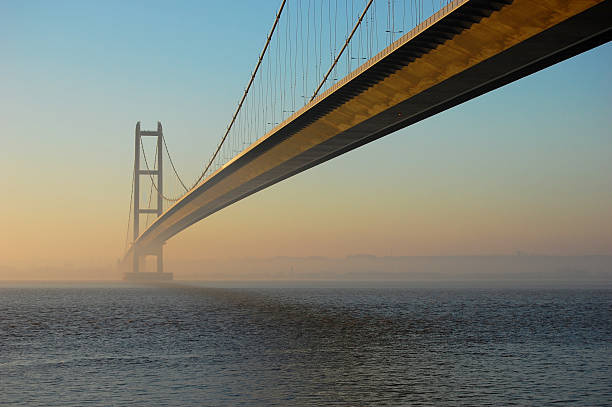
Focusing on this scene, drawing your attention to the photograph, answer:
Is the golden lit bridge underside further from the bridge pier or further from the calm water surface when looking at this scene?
the bridge pier

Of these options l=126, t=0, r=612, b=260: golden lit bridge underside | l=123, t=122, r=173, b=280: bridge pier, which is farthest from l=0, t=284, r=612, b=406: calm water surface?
l=123, t=122, r=173, b=280: bridge pier

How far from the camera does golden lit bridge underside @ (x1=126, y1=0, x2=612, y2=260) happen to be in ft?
65.4

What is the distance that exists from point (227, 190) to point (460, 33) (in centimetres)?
3781

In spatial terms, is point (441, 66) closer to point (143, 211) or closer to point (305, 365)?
point (305, 365)

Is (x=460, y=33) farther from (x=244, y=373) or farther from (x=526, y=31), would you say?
(x=244, y=373)

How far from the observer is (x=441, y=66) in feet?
80.9

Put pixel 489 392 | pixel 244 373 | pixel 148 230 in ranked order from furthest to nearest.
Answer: pixel 148 230 → pixel 244 373 → pixel 489 392

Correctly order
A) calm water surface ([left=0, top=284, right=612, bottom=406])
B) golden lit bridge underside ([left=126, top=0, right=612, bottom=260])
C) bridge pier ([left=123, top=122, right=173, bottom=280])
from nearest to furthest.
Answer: calm water surface ([left=0, top=284, right=612, bottom=406]) < golden lit bridge underside ([left=126, top=0, right=612, bottom=260]) < bridge pier ([left=123, top=122, right=173, bottom=280])

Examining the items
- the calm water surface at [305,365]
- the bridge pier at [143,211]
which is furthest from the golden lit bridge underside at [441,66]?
the bridge pier at [143,211]

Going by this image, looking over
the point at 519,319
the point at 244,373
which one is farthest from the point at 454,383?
the point at 519,319

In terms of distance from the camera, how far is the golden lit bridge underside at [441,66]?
65.4 feet

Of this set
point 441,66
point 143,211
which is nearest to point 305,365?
point 441,66

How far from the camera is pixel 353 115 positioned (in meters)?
32.9

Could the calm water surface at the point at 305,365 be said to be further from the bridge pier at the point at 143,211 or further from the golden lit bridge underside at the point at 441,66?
the bridge pier at the point at 143,211
